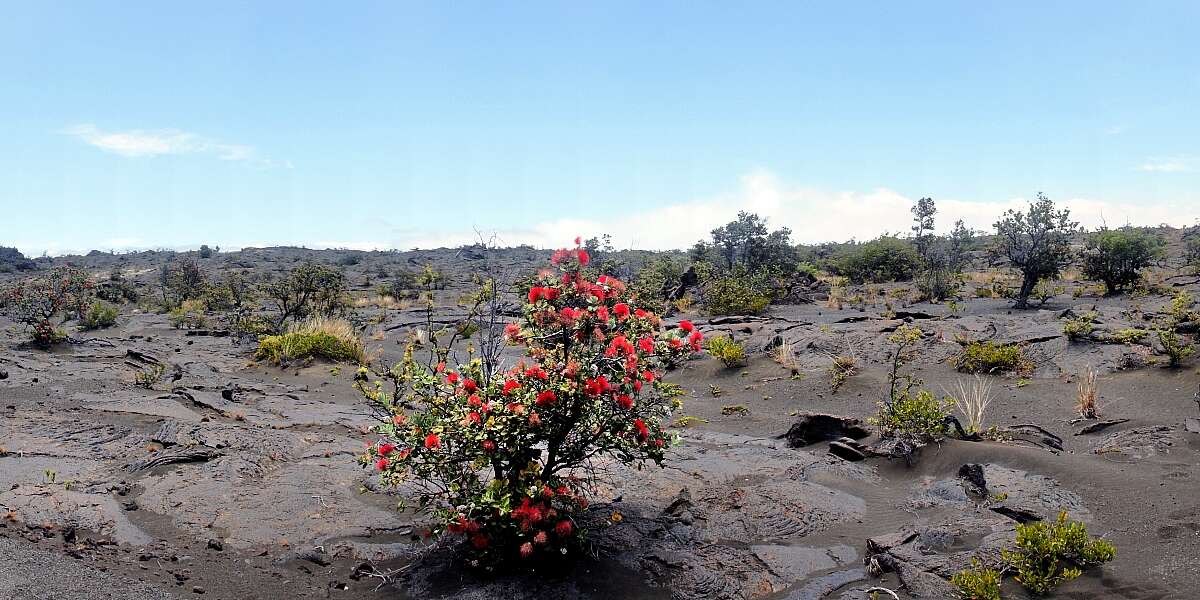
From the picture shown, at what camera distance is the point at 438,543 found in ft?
20.9

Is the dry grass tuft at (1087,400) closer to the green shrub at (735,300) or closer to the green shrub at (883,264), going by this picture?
the green shrub at (735,300)

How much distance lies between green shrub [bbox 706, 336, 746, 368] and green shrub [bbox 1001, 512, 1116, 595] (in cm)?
960

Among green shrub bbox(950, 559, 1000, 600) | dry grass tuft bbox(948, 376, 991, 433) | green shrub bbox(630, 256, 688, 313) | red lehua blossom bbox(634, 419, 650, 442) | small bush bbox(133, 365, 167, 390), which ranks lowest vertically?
green shrub bbox(950, 559, 1000, 600)

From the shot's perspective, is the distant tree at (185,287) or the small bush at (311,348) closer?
the small bush at (311,348)

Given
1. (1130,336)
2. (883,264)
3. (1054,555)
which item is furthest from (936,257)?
(1054,555)

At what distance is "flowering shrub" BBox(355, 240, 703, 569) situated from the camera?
5.24m

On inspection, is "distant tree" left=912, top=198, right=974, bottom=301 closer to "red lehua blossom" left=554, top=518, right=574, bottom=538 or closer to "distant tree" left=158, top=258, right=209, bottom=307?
"red lehua blossom" left=554, top=518, right=574, bottom=538

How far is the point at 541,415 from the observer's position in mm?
5363

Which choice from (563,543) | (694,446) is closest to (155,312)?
(694,446)

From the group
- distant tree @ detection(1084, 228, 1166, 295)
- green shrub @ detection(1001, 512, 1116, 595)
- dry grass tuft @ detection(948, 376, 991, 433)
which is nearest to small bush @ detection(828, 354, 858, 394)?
dry grass tuft @ detection(948, 376, 991, 433)

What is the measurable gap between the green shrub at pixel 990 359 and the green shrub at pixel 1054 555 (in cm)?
769

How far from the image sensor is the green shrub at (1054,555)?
4.96 meters

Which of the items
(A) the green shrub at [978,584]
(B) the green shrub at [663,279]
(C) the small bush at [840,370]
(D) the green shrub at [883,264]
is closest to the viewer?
(A) the green shrub at [978,584]

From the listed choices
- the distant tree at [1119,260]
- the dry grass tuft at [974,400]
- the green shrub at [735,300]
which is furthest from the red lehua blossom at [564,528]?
the distant tree at [1119,260]
